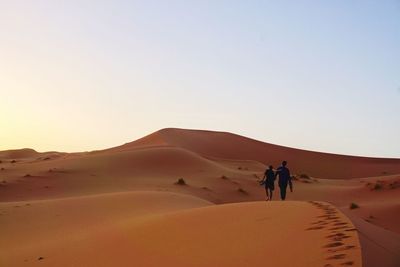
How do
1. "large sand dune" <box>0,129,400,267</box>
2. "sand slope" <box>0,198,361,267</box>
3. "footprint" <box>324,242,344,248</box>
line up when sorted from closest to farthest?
"footprint" <box>324,242,344,248</box>, "sand slope" <box>0,198,361,267</box>, "large sand dune" <box>0,129,400,267</box>

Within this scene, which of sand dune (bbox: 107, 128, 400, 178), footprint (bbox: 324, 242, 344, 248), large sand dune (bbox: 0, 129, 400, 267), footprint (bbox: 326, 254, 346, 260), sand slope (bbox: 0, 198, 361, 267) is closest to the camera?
footprint (bbox: 326, 254, 346, 260)

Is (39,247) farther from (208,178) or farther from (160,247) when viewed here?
(208,178)

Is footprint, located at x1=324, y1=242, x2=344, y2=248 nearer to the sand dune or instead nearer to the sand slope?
the sand slope

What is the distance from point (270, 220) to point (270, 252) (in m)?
2.44

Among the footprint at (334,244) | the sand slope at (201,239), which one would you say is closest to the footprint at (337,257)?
the sand slope at (201,239)

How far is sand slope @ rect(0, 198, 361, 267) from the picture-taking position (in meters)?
7.09

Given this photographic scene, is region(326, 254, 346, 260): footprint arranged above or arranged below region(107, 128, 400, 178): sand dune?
below

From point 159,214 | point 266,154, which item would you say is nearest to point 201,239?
point 159,214

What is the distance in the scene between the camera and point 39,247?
1191 centimetres

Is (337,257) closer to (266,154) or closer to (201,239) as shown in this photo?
(201,239)

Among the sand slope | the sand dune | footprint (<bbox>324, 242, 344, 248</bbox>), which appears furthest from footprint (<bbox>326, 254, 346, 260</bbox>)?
the sand dune

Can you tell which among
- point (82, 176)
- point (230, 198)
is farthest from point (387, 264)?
point (82, 176)

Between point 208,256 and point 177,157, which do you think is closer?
point 208,256

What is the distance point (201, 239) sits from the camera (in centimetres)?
912
